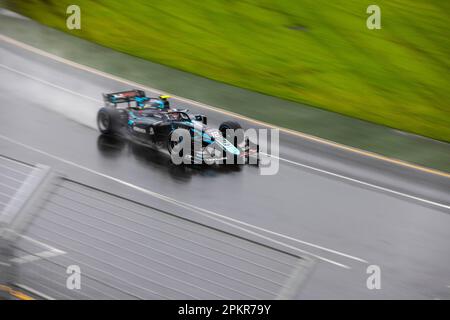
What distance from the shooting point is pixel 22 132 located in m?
16.8

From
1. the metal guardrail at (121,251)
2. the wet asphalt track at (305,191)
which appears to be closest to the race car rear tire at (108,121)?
the wet asphalt track at (305,191)

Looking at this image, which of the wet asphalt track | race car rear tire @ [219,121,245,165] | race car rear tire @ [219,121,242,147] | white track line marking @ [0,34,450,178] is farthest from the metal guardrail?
white track line marking @ [0,34,450,178]

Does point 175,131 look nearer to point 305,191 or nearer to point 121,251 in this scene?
point 305,191

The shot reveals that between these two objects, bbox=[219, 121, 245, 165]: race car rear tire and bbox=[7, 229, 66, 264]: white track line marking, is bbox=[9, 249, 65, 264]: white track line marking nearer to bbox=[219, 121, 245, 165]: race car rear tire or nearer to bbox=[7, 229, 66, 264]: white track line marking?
bbox=[7, 229, 66, 264]: white track line marking

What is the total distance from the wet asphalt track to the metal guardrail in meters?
4.18

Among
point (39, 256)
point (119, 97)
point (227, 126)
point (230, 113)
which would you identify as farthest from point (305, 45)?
point (39, 256)

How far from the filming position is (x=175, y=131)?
1559 cm

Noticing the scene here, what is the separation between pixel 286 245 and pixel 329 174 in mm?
3695

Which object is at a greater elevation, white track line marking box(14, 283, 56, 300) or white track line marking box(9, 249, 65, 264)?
white track line marking box(9, 249, 65, 264)

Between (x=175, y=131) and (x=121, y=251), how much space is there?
7.80m

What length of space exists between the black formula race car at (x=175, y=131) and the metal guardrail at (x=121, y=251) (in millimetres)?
7221

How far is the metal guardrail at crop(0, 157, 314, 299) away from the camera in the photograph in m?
7.28

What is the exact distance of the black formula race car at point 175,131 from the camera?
15516 mm

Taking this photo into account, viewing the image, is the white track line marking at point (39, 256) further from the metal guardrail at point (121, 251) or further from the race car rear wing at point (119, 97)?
the race car rear wing at point (119, 97)
